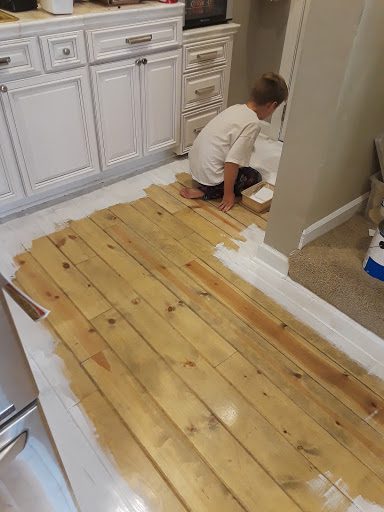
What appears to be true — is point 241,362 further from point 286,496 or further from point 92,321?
point 92,321

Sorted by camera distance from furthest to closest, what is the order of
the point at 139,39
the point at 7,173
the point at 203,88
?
the point at 203,88 < the point at 139,39 < the point at 7,173

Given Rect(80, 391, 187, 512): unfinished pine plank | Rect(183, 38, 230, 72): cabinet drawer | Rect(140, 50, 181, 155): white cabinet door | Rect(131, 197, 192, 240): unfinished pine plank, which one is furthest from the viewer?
Rect(183, 38, 230, 72): cabinet drawer

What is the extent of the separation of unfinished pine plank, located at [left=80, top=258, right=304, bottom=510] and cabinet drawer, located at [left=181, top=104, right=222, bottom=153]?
1349 mm

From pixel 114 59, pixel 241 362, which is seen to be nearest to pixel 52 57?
pixel 114 59

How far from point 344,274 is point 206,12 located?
172 centimetres

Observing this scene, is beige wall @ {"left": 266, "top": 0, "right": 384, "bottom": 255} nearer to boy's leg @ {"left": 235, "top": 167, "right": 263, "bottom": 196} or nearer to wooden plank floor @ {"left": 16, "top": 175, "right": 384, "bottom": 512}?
wooden plank floor @ {"left": 16, "top": 175, "right": 384, "bottom": 512}

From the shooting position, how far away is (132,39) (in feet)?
6.75

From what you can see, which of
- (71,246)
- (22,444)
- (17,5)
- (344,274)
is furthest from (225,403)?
(17,5)

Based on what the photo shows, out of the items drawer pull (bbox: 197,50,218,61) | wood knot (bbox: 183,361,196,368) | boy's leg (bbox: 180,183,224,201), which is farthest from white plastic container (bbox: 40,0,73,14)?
wood knot (bbox: 183,361,196,368)

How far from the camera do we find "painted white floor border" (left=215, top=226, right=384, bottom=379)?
156 cm

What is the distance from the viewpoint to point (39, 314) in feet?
1.80

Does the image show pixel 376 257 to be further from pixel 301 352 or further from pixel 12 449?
pixel 12 449

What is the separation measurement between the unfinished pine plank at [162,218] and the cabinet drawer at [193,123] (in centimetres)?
56

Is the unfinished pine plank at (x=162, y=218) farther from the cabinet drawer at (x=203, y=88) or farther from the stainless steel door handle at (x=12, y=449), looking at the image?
the stainless steel door handle at (x=12, y=449)
